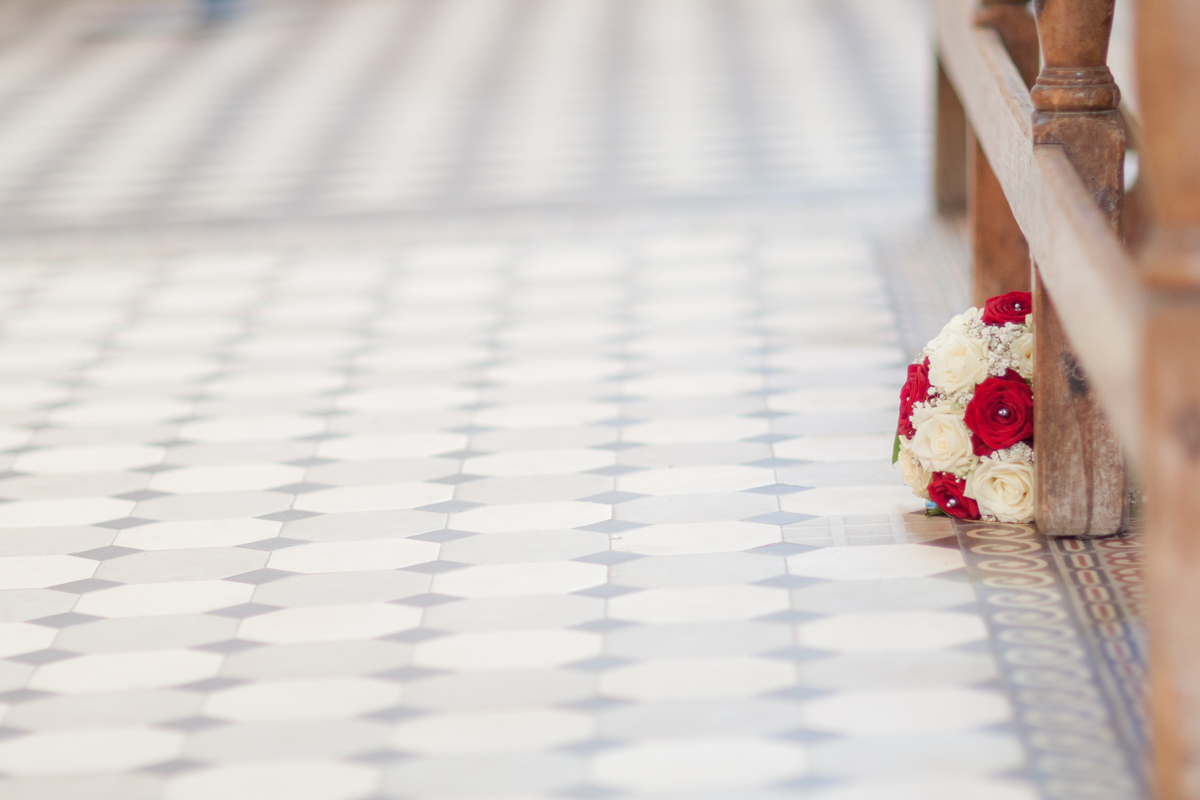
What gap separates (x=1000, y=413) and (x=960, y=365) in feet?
0.50

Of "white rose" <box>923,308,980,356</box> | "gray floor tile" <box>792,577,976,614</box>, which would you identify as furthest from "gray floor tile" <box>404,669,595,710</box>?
"white rose" <box>923,308,980,356</box>

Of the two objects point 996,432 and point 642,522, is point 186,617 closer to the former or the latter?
point 642,522

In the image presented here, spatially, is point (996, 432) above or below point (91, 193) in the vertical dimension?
above

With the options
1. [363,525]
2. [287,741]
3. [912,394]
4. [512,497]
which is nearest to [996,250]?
[912,394]

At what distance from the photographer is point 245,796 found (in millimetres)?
2625

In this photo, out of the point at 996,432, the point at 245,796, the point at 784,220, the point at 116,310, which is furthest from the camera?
the point at 784,220

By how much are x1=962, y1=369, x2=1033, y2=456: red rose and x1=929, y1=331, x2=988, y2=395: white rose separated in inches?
1.6

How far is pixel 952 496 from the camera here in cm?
359

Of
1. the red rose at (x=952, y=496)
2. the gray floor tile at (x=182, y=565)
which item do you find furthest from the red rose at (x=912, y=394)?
the gray floor tile at (x=182, y=565)

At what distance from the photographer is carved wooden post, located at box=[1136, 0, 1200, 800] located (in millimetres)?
1954

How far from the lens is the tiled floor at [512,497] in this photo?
8.98 ft

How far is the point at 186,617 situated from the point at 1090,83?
227cm

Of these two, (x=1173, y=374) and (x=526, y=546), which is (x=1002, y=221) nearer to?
(x=526, y=546)

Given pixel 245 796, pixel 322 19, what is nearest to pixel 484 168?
pixel 245 796
